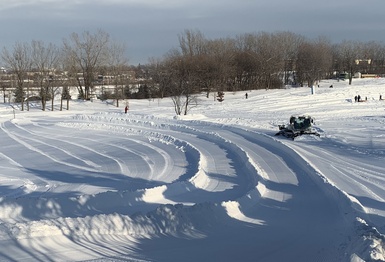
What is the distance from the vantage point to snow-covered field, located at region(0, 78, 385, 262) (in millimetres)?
9180

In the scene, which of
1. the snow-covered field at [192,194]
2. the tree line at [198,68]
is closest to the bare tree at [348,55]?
the tree line at [198,68]

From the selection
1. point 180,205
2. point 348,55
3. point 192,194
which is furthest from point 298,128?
point 348,55

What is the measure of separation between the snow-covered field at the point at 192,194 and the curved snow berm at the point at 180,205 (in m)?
0.04

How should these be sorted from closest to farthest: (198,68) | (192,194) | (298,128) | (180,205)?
(180,205)
(192,194)
(298,128)
(198,68)

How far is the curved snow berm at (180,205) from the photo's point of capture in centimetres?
905

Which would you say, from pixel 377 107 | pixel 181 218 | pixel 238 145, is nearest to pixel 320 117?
pixel 377 107

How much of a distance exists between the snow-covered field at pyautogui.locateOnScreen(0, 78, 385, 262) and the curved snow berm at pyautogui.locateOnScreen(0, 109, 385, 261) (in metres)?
0.04

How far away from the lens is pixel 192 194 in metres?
14.3

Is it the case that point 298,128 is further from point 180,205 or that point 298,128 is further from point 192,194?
point 180,205

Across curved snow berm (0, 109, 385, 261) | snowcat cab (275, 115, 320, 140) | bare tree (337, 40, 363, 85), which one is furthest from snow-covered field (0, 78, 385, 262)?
bare tree (337, 40, 363, 85)

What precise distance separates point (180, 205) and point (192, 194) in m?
3.33

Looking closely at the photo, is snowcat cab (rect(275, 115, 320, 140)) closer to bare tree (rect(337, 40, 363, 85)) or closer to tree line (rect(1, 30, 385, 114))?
tree line (rect(1, 30, 385, 114))

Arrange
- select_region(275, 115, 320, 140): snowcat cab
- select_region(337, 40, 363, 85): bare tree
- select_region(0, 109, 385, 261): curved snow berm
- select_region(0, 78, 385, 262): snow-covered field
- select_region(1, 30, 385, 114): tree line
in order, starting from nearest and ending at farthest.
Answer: select_region(0, 109, 385, 261): curved snow berm < select_region(0, 78, 385, 262): snow-covered field < select_region(275, 115, 320, 140): snowcat cab < select_region(1, 30, 385, 114): tree line < select_region(337, 40, 363, 85): bare tree

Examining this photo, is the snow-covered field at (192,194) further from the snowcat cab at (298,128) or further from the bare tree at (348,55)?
the bare tree at (348,55)
